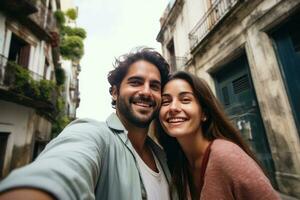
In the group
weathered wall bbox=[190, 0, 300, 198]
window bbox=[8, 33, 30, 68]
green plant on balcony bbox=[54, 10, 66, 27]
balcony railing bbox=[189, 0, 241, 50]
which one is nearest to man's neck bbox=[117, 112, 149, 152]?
weathered wall bbox=[190, 0, 300, 198]

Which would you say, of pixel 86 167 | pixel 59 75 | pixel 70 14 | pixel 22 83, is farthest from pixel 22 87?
pixel 86 167

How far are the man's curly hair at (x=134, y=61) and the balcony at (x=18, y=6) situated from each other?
8.41 m

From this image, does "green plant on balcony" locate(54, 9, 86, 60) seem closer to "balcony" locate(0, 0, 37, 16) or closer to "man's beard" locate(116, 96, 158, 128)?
"balcony" locate(0, 0, 37, 16)

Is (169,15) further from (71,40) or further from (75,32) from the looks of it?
(75,32)

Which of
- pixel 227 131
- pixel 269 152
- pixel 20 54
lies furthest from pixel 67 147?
pixel 20 54

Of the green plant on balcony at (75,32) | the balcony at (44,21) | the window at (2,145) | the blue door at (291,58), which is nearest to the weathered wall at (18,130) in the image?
the window at (2,145)

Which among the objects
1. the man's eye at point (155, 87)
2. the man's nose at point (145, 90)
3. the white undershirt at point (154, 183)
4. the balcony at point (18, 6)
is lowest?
the white undershirt at point (154, 183)

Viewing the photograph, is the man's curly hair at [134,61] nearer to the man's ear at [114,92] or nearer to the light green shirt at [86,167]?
the man's ear at [114,92]

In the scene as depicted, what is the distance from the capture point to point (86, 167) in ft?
2.67

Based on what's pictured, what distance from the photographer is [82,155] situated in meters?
0.86

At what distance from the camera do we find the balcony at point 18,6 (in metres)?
8.01

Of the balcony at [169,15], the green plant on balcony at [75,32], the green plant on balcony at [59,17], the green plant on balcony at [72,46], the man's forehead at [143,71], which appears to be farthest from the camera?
the green plant on balcony at [75,32]

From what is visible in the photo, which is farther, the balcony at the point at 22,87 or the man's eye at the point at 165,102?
the balcony at the point at 22,87

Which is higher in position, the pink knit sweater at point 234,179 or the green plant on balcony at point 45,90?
the green plant on balcony at point 45,90
